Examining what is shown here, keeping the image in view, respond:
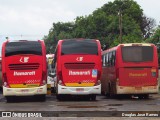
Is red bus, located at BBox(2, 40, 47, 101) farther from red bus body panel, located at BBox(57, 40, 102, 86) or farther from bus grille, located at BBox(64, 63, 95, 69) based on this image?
bus grille, located at BBox(64, 63, 95, 69)

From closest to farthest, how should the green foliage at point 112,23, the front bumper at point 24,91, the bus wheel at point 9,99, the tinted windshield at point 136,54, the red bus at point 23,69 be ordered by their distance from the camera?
the front bumper at point 24,91 < the red bus at point 23,69 < the bus wheel at point 9,99 < the tinted windshield at point 136,54 < the green foliage at point 112,23

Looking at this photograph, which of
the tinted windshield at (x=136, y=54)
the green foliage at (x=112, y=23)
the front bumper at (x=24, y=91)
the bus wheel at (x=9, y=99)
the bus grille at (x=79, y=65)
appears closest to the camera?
the front bumper at (x=24, y=91)

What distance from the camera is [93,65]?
24.8m

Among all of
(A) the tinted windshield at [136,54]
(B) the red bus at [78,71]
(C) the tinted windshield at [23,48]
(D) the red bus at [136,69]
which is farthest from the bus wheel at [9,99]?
(A) the tinted windshield at [136,54]

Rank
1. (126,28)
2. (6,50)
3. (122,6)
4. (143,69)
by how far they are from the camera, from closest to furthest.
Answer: (6,50) < (143,69) < (126,28) < (122,6)

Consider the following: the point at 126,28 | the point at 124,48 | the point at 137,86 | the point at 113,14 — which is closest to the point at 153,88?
the point at 137,86

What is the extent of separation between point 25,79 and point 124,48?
5539 mm

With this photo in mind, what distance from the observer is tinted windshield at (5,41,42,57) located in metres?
24.3

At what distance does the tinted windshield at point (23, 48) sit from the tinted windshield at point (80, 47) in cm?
131

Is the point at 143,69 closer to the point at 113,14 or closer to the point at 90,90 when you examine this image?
the point at 90,90

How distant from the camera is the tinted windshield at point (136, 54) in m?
26.0

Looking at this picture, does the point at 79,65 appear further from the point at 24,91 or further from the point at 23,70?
the point at 24,91

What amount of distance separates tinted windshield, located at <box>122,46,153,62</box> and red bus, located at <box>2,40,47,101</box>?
4.49 meters

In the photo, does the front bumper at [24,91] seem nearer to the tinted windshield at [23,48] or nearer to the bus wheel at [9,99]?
the bus wheel at [9,99]
